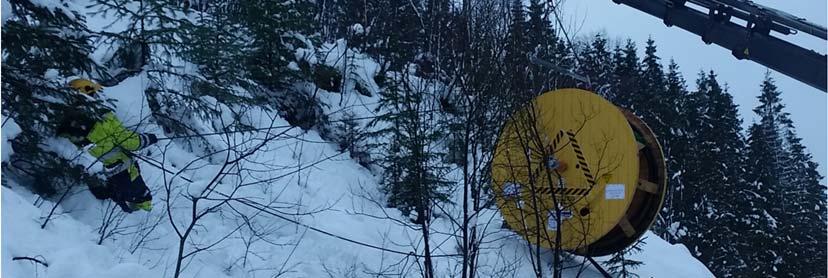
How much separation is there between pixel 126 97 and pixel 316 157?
3172 millimetres

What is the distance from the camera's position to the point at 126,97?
7.91 metres

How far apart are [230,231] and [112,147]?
137cm

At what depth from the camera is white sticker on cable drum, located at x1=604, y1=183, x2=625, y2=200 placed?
6.36m

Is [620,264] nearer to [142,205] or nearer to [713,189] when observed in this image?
[142,205]

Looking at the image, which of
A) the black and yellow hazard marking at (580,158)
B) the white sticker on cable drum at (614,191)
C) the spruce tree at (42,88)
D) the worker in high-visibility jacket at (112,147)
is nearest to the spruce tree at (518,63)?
the black and yellow hazard marking at (580,158)

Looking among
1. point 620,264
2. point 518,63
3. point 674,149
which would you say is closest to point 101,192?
point 518,63

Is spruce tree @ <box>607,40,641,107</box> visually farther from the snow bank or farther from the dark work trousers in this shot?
the snow bank

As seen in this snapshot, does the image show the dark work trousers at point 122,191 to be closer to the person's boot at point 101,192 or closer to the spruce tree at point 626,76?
the person's boot at point 101,192

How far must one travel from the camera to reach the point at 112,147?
215 inches

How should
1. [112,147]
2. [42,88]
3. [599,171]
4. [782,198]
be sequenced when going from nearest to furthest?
[42,88] < [112,147] < [599,171] < [782,198]

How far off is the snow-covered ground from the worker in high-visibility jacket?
11 cm

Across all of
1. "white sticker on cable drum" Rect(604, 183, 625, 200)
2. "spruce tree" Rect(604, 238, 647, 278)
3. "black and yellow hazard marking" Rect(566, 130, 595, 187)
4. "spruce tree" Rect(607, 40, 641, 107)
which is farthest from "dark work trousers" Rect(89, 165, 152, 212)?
"spruce tree" Rect(607, 40, 641, 107)

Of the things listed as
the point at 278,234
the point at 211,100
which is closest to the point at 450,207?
the point at 278,234

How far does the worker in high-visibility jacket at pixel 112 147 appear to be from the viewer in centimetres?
547
